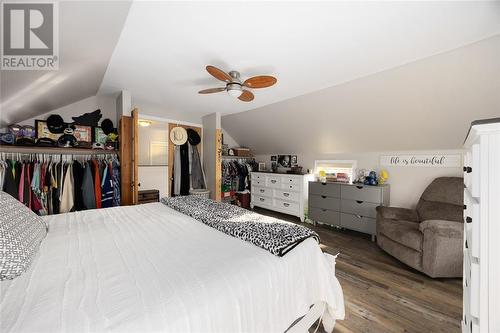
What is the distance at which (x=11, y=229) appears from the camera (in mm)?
973

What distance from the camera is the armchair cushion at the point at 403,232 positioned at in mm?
2178

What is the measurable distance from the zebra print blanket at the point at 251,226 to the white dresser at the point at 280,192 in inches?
90.9

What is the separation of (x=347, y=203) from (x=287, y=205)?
1.23 m

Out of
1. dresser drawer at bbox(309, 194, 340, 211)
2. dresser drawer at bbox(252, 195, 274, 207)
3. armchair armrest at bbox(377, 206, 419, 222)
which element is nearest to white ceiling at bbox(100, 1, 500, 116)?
armchair armrest at bbox(377, 206, 419, 222)

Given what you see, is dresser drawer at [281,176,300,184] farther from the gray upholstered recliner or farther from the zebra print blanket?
the zebra print blanket

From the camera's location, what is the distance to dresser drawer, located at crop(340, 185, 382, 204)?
303 cm

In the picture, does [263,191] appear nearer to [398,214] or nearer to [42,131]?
[398,214]

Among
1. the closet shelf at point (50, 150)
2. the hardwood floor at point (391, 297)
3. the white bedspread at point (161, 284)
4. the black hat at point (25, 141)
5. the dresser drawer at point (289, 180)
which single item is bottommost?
the hardwood floor at point (391, 297)

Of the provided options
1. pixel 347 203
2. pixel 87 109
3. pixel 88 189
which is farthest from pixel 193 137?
pixel 347 203

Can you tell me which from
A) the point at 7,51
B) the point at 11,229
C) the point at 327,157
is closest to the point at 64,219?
the point at 11,229

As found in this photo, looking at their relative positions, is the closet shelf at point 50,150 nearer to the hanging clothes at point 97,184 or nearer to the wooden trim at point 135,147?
the hanging clothes at point 97,184

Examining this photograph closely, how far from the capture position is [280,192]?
430 centimetres

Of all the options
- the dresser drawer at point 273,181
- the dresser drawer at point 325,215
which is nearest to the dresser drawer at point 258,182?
the dresser drawer at point 273,181

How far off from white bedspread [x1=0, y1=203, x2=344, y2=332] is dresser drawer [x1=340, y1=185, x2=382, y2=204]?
218 cm
